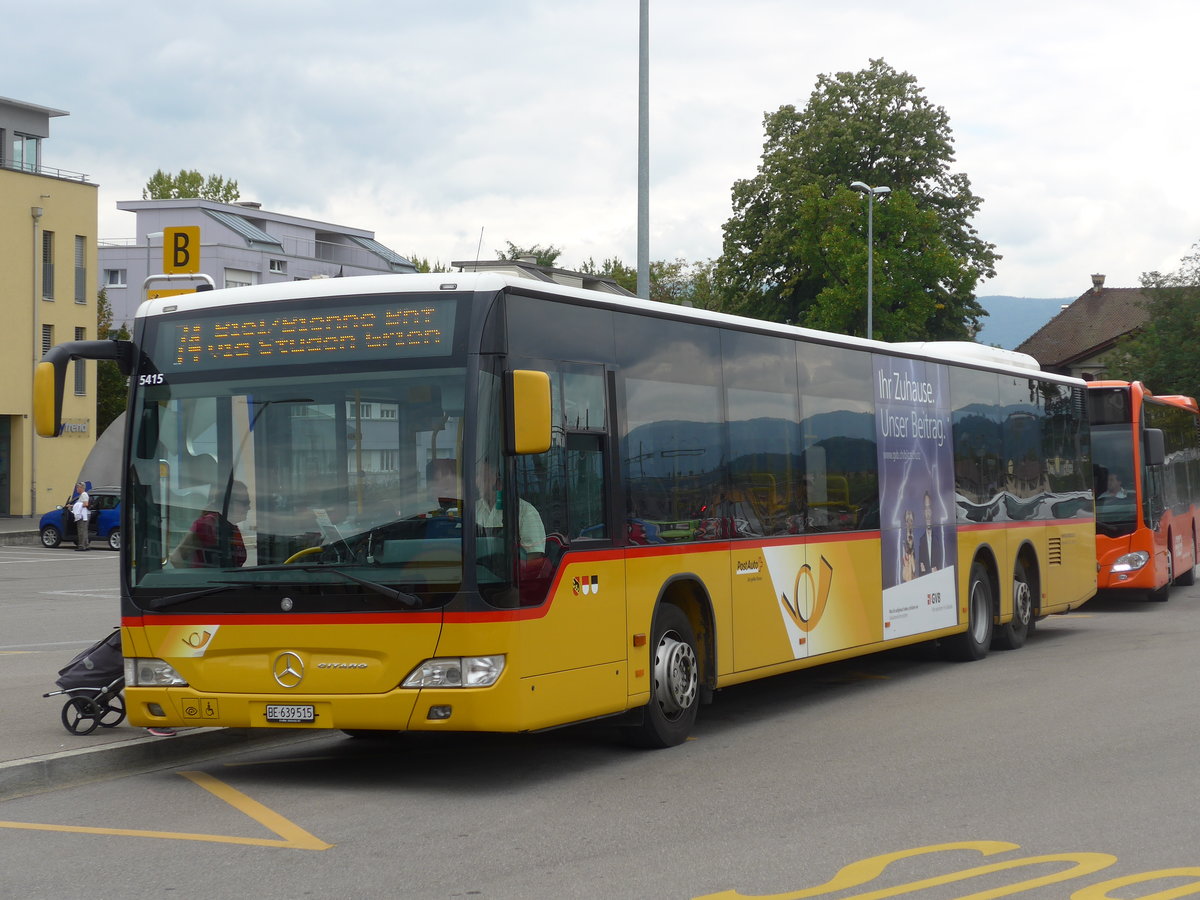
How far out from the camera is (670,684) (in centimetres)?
1020

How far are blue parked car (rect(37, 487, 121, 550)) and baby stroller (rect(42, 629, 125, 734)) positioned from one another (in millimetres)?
29710

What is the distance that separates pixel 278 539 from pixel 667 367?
3009mm

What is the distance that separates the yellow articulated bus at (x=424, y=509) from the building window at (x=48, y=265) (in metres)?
45.8

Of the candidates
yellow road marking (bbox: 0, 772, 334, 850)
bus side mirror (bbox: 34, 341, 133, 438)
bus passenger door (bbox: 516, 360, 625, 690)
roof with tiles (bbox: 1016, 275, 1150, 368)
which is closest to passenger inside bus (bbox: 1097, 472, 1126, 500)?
bus passenger door (bbox: 516, 360, 625, 690)

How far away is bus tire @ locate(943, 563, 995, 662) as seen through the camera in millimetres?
15859

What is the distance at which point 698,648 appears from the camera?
10.7 metres

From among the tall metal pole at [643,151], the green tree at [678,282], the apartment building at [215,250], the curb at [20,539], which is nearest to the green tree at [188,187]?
the apartment building at [215,250]

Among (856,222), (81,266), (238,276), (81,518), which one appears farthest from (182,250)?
(238,276)

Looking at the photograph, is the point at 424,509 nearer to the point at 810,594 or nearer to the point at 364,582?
the point at 364,582

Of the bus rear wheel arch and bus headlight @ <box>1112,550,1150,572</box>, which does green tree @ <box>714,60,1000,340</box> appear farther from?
the bus rear wheel arch

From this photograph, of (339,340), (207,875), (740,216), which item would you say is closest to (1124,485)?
(339,340)

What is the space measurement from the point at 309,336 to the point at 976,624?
30.4 feet

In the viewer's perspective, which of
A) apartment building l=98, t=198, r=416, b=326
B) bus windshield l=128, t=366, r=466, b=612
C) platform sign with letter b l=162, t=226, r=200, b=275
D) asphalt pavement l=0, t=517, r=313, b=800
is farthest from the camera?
apartment building l=98, t=198, r=416, b=326

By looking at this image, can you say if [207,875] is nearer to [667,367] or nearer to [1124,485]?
[667,367]
